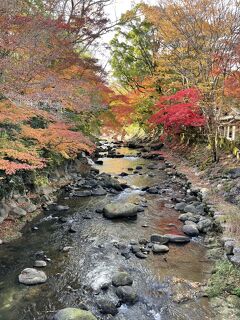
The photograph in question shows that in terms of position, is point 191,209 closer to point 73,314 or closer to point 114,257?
point 114,257

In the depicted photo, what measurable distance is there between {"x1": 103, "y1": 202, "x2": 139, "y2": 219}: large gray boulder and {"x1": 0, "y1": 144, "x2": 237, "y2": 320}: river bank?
0.11 ft

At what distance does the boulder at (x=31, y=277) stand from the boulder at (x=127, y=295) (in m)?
1.57

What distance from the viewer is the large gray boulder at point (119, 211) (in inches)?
395

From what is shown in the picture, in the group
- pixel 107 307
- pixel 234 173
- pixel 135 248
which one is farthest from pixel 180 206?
pixel 107 307

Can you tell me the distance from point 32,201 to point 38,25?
18.6 feet

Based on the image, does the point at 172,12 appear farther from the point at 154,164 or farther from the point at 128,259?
the point at 128,259

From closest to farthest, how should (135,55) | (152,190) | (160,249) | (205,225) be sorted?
(160,249) < (205,225) < (152,190) < (135,55)

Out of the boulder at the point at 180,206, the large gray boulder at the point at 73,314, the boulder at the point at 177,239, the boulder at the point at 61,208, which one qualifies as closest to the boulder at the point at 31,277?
the large gray boulder at the point at 73,314

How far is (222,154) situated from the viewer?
15.0 meters

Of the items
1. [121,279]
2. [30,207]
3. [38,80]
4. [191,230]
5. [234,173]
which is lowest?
[121,279]

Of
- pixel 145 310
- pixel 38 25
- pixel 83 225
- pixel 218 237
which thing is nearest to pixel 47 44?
pixel 38 25

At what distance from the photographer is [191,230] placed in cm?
880

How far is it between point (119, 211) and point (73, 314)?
5171 millimetres

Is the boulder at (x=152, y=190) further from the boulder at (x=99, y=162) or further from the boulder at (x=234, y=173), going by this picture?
the boulder at (x=99, y=162)
